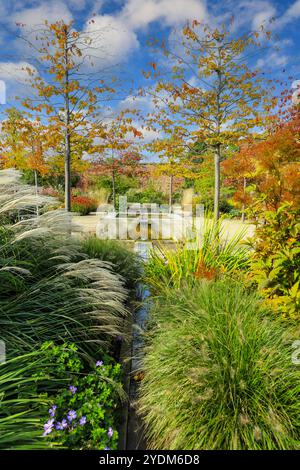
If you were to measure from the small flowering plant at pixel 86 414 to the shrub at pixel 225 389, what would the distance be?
0.25m

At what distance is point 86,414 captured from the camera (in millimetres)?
1395

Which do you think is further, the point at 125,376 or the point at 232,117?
the point at 232,117

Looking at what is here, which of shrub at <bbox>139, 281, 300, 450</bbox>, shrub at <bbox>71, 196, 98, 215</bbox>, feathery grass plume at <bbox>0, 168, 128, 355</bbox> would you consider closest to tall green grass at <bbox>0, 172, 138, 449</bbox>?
feathery grass plume at <bbox>0, 168, 128, 355</bbox>

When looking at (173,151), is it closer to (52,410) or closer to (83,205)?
(52,410)

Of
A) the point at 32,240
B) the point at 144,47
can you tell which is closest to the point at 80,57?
the point at 144,47

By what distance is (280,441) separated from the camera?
1201 mm

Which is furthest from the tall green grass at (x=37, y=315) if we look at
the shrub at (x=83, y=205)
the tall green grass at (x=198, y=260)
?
the shrub at (x=83, y=205)

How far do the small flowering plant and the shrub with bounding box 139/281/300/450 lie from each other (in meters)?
0.25

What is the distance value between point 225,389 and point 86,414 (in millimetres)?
752

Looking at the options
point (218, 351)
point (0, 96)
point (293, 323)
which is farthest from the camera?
point (0, 96)

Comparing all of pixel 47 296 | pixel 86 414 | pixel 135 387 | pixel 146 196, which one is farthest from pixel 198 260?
pixel 146 196
